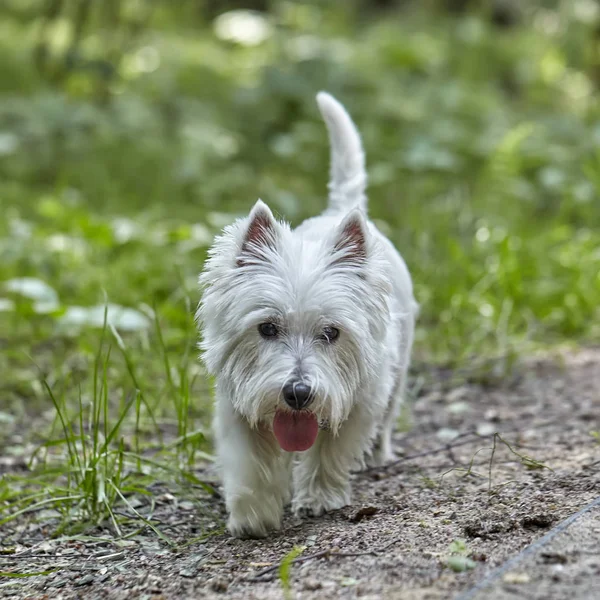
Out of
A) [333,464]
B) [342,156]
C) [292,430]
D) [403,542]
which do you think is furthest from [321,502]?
[342,156]

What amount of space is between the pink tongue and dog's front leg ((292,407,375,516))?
285 mm

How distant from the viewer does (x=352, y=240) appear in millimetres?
3270

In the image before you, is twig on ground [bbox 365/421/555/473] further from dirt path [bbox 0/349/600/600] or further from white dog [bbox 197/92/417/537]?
white dog [bbox 197/92/417/537]

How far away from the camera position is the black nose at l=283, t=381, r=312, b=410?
9.69ft

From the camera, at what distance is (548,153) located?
8.34 m

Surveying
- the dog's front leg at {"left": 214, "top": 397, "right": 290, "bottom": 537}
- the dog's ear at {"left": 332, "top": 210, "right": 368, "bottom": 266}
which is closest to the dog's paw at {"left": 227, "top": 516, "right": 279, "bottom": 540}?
the dog's front leg at {"left": 214, "top": 397, "right": 290, "bottom": 537}

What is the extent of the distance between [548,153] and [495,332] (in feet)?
11.4

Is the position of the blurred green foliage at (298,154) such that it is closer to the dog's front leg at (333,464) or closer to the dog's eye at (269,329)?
the dog's front leg at (333,464)

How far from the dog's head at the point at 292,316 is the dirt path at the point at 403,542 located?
16.6 inches

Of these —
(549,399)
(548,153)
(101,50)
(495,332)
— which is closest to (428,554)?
(549,399)

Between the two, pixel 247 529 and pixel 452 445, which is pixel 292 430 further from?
pixel 452 445

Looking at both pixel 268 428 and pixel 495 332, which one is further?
pixel 495 332

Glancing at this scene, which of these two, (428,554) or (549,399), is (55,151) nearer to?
(549,399)

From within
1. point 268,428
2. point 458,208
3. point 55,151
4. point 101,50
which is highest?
point 101,50
